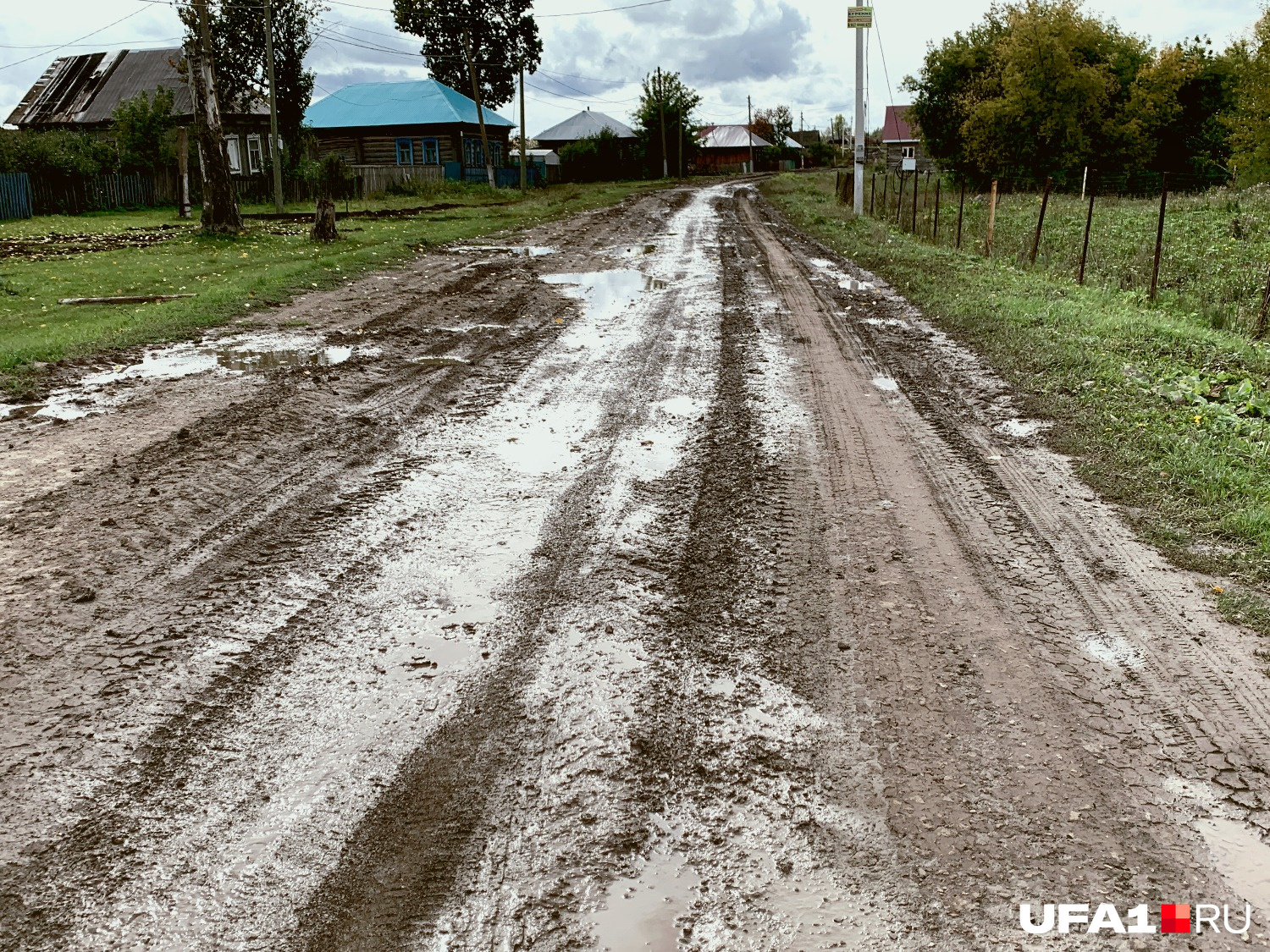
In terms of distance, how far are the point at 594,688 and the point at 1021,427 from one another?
442 cm

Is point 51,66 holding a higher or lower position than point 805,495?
higher

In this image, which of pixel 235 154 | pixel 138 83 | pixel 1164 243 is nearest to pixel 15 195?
pixel 138 83

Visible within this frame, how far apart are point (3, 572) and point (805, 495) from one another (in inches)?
159

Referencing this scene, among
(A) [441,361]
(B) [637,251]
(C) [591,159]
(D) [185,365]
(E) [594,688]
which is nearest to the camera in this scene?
(E) [594,688]

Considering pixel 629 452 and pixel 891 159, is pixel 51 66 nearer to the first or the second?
pixel 629 452

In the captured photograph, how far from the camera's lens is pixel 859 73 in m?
24.2

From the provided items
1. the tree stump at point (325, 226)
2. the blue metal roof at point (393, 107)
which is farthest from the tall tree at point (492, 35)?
the tree stump at point (325, 226)

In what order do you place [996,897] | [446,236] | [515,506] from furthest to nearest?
[446,236]
[515,506]
[996,897]

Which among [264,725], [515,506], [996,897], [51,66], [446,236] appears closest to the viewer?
[996,897]

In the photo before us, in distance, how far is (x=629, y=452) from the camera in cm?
604

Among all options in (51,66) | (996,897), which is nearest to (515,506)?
(996,897)

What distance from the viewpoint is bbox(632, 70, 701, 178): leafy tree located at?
6111 centimetres

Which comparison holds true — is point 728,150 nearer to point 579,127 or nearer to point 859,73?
point 579,127

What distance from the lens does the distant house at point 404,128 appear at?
48938 mm
